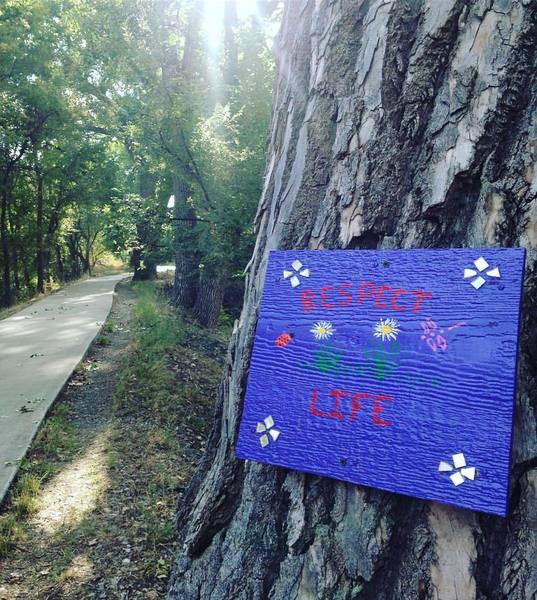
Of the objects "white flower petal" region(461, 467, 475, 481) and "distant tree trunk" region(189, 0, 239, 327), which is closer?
"white flower petal" region(461, 467, 475, 481)

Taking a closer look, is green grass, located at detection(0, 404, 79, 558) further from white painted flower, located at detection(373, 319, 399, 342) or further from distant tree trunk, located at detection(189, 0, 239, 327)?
distant tree trunk, located at detection(189, 0, 239, 327)

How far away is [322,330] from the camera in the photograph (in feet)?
7.25

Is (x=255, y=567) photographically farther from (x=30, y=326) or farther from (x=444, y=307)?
(x=30, y=326)

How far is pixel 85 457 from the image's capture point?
4859 millimetres

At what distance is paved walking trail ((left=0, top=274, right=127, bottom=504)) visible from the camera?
508 centimetres

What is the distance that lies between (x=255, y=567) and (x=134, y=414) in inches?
147

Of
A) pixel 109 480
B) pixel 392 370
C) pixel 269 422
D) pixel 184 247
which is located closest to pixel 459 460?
pixel 392 370

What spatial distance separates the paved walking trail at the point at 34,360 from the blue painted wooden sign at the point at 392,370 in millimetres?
2737

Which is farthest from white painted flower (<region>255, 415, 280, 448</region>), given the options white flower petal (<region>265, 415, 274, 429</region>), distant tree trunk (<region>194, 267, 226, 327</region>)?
distant tree trunk (<region>194, 267, 226, 327</region>)

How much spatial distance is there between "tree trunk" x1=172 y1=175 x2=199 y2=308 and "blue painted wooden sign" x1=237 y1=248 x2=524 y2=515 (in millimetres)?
6203

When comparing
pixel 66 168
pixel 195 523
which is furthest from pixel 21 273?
pixel 195 523

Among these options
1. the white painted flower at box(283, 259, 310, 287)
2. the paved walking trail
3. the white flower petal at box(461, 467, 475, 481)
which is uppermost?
the white painted flower at box(283, 259, 310, 287)

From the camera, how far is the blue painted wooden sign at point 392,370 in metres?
1.84

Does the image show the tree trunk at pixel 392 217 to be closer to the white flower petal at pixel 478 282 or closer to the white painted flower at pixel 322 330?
the white flower petal at pixel 478 282
